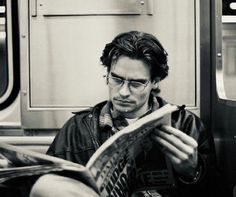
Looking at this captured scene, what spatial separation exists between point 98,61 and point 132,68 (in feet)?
0.57

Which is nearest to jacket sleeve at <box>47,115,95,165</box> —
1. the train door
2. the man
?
the man

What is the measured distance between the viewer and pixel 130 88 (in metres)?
1.84

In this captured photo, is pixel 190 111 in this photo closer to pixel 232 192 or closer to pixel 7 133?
pixel 232 192

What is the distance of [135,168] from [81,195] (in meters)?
0.35

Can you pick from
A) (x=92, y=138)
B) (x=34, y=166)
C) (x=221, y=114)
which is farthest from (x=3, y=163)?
(x=221, y=114)

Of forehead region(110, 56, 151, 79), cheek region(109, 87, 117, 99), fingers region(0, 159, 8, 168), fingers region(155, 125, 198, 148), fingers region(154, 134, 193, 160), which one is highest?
forehead region(110, 56, 151, 79)

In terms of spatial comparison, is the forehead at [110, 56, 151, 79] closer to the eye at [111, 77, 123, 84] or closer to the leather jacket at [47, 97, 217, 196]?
the eye at [111, 77, 123, 84]

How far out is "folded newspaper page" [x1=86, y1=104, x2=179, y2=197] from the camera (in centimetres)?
163

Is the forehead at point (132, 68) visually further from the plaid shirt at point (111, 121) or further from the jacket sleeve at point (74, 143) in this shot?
the jacket sleeve at point (74, 143)

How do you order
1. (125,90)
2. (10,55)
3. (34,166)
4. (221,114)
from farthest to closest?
(10,55), (221,114), (125,90), (34,166)

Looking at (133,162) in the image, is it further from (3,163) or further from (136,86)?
(3,163)

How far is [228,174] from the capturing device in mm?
2004

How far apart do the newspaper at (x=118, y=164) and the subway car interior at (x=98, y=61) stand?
0.19 metres

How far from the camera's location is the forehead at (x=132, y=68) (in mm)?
1831
